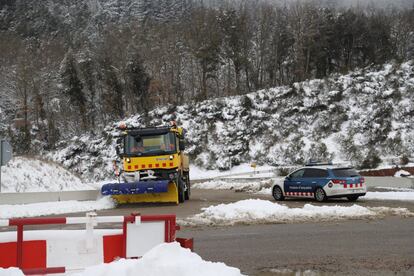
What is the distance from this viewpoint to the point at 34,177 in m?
23.2

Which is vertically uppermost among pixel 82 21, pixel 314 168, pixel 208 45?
pixel 82 21

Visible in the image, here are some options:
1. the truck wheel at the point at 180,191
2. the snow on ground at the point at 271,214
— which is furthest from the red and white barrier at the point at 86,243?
the truck wheel at the point at 180,191

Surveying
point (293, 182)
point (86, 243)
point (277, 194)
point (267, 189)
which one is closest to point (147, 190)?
point (277, 194)

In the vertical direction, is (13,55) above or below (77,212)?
above

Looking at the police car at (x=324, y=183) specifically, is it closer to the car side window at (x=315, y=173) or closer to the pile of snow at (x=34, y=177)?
the car side window at (x=315, y=173)

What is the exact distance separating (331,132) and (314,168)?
34489 mm

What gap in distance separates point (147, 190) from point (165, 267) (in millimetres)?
14063

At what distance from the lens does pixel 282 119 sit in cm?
5866

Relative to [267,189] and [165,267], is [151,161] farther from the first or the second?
[165,267]

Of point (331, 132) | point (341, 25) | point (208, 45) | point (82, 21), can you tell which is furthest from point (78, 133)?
point (82, 21)

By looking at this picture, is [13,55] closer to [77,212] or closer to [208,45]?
[208,45]

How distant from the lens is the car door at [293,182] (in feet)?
71.8

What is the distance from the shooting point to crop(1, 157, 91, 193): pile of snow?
21.9 meters

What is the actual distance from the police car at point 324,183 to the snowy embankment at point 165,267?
603 inches
